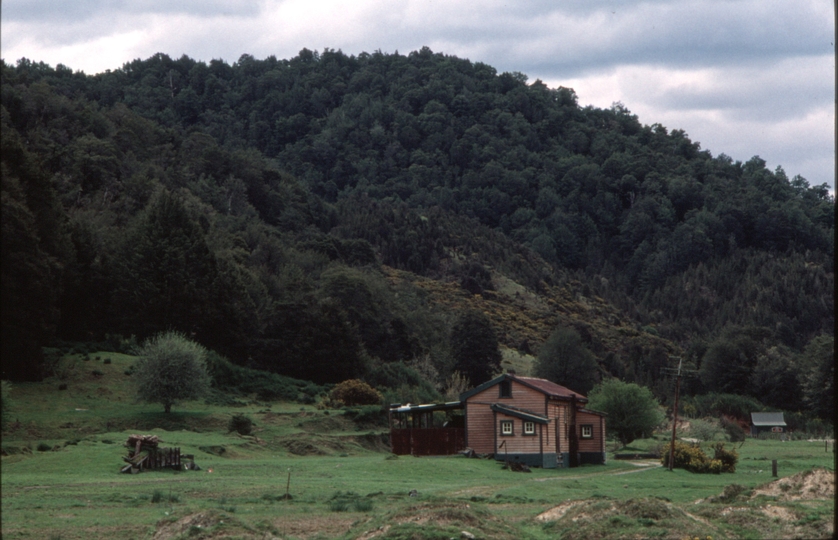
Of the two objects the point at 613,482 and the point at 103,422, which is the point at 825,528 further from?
the point at 103,422

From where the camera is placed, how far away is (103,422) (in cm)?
5153

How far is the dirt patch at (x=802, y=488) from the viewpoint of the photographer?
3475cm

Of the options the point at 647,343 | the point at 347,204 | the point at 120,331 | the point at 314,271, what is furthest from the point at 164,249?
the point at 347,204

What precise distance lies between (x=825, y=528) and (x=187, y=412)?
39153mm

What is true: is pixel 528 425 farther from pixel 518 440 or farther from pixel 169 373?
pixel 169 373

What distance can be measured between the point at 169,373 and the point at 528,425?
19.6 meters

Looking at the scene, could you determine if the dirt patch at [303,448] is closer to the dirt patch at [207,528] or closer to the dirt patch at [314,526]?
the dirt patch at [314,526]

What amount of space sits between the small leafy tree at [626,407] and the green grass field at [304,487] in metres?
5.86

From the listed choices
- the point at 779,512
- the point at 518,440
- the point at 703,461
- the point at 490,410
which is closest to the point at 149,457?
the point at 490,410

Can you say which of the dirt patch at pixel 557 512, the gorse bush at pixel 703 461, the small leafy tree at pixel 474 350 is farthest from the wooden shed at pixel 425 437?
the small leafy tree at pixel 474 350

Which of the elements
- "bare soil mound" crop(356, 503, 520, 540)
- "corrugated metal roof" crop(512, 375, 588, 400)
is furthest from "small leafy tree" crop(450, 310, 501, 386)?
"bare soil mound" crop(356, 503, 520, 540)

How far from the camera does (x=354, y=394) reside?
6912 centimetres

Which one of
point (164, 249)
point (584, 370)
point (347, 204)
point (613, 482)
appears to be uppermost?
point (347, 204)

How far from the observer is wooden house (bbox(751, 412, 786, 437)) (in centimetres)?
9912
